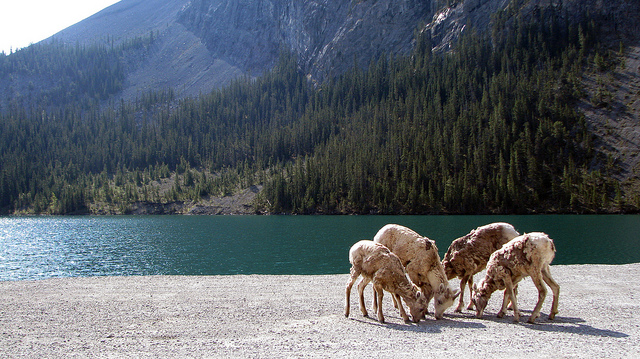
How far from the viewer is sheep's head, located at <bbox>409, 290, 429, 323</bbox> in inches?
496

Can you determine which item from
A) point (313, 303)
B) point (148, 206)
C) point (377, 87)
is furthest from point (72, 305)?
point (377, 87)

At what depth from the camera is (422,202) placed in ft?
388

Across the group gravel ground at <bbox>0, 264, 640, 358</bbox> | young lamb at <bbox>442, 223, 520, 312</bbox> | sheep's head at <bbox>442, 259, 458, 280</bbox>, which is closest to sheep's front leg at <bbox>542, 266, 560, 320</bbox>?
gravel ground at <bbox>0, 264, 640, 358</bbox>

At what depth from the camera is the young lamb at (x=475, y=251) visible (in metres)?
14.3

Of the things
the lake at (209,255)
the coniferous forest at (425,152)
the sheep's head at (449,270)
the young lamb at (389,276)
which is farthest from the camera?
the coniferous forest at (425,152)

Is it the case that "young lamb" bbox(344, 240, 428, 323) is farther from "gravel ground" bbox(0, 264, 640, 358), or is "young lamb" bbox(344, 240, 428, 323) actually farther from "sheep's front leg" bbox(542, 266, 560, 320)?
"sheep's front leg" bbox(542, 266, 560, 320)

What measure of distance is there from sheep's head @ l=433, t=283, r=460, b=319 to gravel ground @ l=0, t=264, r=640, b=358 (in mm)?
349

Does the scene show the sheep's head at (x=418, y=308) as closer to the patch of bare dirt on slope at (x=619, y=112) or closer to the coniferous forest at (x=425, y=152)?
the coniferous forest at (x=425, y=152)

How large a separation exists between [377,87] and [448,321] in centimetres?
18347

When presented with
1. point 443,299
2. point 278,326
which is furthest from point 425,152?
point 278,326

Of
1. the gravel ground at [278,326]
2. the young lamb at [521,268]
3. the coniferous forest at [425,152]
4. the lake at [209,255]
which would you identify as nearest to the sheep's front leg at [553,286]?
the young lamb at [521,268]

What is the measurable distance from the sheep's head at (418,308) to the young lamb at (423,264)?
1.83 feet

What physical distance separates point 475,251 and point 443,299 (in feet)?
8.00

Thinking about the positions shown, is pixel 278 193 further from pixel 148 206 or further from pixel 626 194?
pixel 626 194
